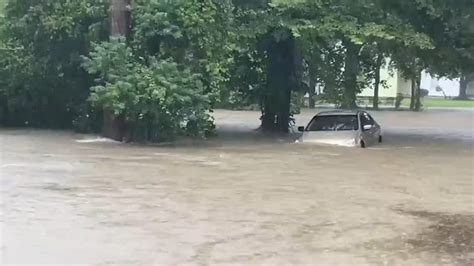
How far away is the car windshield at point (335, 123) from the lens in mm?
24938

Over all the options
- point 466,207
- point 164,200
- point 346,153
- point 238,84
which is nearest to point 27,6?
point 238,84

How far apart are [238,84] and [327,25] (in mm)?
9343

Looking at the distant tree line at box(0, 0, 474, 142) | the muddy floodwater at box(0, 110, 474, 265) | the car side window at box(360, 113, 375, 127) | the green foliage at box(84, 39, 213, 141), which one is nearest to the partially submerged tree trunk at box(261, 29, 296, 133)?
the distant tree line at box(0, 0, 474, 142)

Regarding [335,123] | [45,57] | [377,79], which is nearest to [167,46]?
[335,123]

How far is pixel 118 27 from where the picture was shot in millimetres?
25172

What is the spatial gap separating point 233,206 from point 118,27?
13.8 meters

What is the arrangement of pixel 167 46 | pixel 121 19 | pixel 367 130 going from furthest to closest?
pixel 367 130, pixel 121 19, pixel 167 46

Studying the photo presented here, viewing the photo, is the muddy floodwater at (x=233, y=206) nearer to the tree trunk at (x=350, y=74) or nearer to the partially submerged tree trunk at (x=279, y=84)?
the partially submerged tree trunk at (x=279, y=84)

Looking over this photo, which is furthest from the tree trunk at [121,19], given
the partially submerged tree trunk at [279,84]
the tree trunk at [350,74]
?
the tree trunk at [350,74]

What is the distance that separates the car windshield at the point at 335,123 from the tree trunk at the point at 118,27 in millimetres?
5934

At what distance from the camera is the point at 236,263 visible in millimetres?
8438

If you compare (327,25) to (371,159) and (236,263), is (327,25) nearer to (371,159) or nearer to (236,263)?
(371,159)

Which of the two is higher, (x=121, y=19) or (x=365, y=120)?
(x=121, y=19)

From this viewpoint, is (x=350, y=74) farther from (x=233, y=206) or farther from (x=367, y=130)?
(x=233, y=206)
